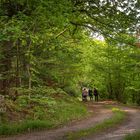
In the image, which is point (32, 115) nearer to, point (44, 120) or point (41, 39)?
point (44, 120)

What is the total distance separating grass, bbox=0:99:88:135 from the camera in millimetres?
14593

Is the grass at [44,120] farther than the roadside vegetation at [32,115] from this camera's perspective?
No

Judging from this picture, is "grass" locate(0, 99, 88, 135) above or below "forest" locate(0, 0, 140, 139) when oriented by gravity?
below

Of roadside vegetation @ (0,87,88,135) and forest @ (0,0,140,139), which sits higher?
forest @ (0,0,140,139)

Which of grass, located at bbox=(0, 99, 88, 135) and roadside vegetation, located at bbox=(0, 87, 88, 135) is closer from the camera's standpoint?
grass, located at bbox=(0, 99, 88, 135)

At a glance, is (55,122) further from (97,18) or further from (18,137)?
(97,18)

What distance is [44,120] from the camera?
16922mm

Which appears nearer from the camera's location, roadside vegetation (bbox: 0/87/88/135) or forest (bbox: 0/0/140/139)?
forest (bbox: 0/0/140/139)

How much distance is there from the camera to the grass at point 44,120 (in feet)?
47.9

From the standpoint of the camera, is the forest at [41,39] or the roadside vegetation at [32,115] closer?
the forest at [41,39]

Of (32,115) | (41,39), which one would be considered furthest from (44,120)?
(41,39)

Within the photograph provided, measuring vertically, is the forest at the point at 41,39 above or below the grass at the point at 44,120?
above

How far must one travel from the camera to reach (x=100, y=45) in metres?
36.8

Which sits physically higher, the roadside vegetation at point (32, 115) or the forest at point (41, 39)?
the forest at point (41, 39)
